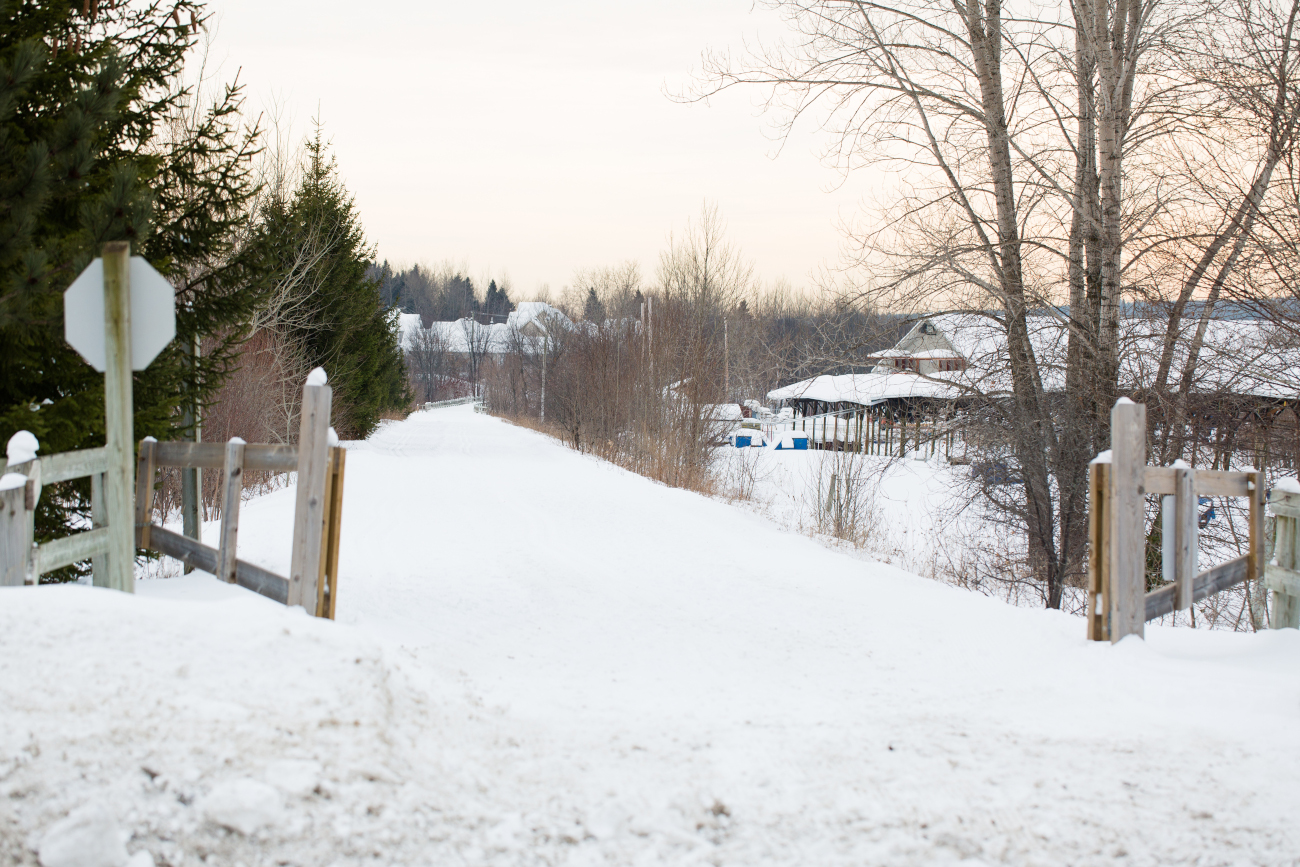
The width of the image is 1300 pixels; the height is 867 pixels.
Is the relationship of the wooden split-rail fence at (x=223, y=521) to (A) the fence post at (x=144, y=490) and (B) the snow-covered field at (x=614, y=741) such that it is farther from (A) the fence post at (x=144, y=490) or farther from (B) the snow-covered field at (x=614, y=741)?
(B) the snow-covered field at (x=614, y=741)

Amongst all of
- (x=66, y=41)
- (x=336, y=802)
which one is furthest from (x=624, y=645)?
(x=66, y=41)

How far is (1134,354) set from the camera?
10.6 meters

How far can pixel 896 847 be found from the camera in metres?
3.13

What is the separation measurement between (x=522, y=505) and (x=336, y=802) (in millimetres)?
10221

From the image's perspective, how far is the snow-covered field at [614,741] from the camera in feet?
10.1

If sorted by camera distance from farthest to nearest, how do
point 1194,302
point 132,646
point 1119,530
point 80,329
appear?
point 1194,302 < point 1119,530 < point 80,329 < point 132,646

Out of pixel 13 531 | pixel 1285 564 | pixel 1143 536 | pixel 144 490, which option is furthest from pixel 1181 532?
pixel 144 490

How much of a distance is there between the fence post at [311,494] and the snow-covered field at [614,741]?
624 mm

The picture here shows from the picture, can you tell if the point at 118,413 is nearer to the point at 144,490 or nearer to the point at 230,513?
the point at 230,513

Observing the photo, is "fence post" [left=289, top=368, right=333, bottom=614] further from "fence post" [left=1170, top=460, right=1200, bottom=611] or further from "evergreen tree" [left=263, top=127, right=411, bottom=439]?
"evergreen tree" [left=263, top=127, right=411, bottom=439]

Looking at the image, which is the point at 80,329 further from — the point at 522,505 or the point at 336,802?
the point at 522,505

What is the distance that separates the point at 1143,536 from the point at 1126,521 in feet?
0.43

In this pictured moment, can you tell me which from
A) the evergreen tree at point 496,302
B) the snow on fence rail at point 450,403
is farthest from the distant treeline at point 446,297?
the snow on fence rail at point 450,403

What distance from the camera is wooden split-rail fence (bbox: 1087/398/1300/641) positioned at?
5.39 meters
